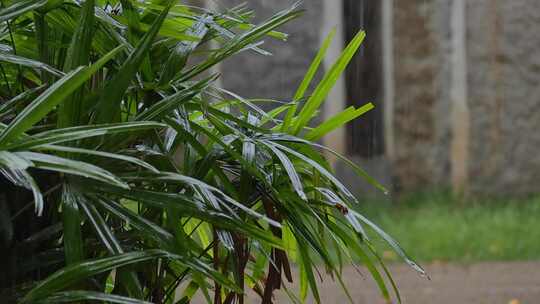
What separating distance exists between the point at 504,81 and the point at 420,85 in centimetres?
67

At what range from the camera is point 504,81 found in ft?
30.6

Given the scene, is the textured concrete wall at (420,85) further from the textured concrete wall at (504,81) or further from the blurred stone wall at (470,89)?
the textured concrete wall at (504,81)

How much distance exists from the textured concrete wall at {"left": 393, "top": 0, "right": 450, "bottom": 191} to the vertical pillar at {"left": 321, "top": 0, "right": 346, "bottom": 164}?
452 millimetres

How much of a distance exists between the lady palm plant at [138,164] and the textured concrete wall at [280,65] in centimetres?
728

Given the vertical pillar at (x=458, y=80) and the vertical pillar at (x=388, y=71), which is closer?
the vertical pillar at (x=458, y=80)

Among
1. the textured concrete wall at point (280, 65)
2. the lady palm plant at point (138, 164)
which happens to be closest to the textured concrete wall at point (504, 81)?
the textured concrete wall at point (280, 65)

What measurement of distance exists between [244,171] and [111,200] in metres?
0.26

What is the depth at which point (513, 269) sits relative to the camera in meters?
6.77

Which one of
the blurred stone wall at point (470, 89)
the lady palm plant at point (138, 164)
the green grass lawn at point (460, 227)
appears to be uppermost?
the lady palm plant at point (138, 164)

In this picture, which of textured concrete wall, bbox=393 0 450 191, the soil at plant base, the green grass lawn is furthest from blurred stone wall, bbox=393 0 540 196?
the soil at plant base

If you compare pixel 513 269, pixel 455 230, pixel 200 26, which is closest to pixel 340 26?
pixel 455 230

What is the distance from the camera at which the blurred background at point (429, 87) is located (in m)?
9.21

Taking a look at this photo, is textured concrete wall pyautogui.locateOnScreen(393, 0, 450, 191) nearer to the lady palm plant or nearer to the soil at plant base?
the soil at plant base

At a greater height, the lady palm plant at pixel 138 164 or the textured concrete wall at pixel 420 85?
the lady palm plant at pixel 138 164
